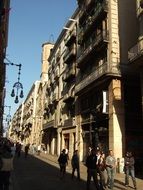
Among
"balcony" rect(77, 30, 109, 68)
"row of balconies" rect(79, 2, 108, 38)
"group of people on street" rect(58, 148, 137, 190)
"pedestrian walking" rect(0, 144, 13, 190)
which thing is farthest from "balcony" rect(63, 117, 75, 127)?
"pedestrian walking" rect(0, 144, 13, 190)

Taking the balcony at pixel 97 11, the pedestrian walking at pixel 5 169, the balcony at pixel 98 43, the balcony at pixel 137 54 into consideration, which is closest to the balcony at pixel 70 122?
the balcony at pixel 98 43

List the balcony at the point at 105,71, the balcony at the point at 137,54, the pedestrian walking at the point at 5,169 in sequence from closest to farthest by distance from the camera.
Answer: the pedestrian walking at the point at 5,169 → the balcony at the point at 137,54 → the balcony at the point at 105,71

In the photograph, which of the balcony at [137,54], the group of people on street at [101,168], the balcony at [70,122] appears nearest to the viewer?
the group of people on street at [101,168]

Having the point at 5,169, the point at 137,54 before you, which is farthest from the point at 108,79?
the point at 5,169

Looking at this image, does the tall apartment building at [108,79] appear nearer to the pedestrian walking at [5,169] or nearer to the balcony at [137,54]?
the balcony at [137,54]

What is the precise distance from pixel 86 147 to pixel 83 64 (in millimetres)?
8752

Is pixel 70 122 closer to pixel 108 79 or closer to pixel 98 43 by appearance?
pixel 98 43

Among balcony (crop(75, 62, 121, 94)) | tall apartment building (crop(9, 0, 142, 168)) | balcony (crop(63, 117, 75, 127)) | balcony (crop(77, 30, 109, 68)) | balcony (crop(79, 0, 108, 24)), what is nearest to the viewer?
tall apartment building (crop(9, 0, 142, 168))

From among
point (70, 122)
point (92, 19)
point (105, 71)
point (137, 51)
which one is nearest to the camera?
point (137, 51)

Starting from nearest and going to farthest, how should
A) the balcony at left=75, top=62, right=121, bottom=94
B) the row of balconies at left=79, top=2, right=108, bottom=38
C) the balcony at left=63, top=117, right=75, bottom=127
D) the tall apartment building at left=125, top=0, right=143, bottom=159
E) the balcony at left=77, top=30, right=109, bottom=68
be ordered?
1. the tall apartment building at left=125, top=0, right=143, bottom=159
2. the balcony at left=75, top=62, right=121, bottom=94
3. the balcony at left=77, top=30, right=109, bottom=68
4. the row of balconies at left=79, top=2, right=108, bottom=38
5. the balcony at left=63, top=117, right=75, bottom=127

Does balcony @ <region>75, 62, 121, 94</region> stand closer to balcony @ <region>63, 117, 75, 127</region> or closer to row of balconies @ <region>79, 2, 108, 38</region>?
row of balconies @ <region>79, 2, 108, 38</region>

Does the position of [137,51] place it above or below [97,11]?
below

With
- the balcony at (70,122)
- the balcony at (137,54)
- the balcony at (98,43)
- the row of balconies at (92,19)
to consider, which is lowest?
the balcony at (70,122)

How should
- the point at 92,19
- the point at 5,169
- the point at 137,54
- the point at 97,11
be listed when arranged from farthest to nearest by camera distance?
the point at 92,19, the point at 97,11, the point at 137,54, the point at 5,169
